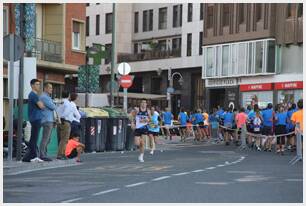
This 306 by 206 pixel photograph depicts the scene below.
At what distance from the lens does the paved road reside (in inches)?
457

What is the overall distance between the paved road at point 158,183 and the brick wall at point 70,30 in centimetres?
2100

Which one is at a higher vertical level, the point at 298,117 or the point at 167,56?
the point at 167,56

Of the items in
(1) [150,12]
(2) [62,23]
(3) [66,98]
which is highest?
(1) [150,12]

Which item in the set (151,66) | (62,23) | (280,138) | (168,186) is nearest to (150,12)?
(151,66)

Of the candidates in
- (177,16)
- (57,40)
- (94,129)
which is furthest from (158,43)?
(94,129)

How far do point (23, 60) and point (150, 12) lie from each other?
57.4 meters

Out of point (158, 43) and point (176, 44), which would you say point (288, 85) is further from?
point (158, 43)

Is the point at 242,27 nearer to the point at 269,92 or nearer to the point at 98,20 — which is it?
the point at 269,92

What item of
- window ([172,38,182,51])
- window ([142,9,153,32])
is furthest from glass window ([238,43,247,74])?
→ window ([142,9,153,32])

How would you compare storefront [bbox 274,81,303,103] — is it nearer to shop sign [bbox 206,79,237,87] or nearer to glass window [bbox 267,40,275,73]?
glass window [bbox 267,40,275,73]

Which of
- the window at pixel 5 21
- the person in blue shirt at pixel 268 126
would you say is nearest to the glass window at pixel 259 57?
the window at pixel 5 21

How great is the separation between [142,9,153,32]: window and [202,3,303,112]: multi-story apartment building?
12786mm

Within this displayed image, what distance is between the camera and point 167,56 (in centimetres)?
7125

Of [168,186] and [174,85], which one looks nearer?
[168,186]
